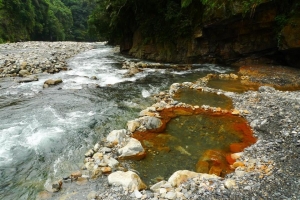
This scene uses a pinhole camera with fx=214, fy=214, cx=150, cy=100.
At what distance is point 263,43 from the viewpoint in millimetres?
13930

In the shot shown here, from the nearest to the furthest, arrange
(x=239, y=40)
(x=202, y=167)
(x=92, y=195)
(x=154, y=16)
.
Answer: (x=92, y=195)
(x=202, y=167)
(x=239, y=40)
(x=154, y=16)

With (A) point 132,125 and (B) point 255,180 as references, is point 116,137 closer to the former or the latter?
(A) point 132,125

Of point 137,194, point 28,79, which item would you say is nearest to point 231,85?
point 137,194

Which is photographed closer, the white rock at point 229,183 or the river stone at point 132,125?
the white rock at point 229,183

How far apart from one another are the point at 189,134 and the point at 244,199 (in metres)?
2.82

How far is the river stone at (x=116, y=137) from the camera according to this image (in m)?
5.77

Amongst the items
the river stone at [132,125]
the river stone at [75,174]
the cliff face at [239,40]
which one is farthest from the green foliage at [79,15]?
the river stone at [75,174]

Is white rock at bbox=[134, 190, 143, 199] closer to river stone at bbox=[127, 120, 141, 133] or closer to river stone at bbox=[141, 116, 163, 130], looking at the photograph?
river stone at bbox=[127, 120, 141, 133]

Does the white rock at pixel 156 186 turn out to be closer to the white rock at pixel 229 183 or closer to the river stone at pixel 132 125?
the white rock at pixel 229 183

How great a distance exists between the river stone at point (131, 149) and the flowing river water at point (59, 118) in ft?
3.28

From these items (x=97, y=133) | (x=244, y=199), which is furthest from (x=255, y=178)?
(x=97, y=133)

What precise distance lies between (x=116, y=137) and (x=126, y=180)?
1.81 meters

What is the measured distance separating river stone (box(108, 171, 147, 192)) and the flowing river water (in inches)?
42.1

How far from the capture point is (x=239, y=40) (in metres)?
14.4
